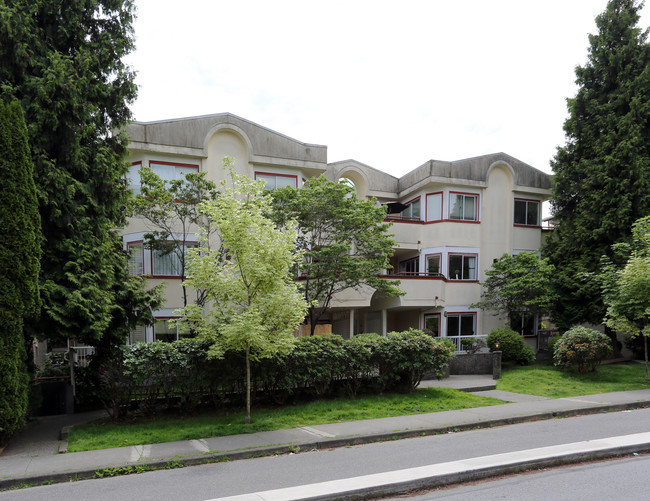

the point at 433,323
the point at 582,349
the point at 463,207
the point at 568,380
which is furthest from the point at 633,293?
the point at 463,207

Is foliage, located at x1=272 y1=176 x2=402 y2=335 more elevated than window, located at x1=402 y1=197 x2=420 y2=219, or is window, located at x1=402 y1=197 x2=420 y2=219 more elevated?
window, located at x1=402 y1=197 x2=420 y2=219

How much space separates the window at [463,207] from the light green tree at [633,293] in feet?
25.9

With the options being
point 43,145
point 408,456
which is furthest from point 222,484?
point 43,145

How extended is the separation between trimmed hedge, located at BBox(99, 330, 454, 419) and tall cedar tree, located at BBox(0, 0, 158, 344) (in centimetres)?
129

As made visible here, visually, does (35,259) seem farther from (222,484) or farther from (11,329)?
(222,484)

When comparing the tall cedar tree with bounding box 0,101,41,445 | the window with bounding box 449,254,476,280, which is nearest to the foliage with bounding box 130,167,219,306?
the tall cedar tree with bounding box 0,101,41,445

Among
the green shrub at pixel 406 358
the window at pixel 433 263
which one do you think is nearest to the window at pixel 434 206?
the window at pixel 433 263

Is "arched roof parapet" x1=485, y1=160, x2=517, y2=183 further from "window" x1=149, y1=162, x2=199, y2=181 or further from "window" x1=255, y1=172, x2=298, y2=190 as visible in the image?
"window" x1=149, y1=162, x2=199, y2=181

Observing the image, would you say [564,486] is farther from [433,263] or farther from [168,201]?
[433,263]

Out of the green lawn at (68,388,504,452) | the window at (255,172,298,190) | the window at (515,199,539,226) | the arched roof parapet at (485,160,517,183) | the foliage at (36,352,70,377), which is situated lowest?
the green lawn at (68,388,504,452)

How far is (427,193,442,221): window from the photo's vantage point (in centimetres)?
2355

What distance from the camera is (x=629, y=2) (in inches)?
829

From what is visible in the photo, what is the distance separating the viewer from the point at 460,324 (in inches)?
891

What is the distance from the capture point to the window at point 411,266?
2461cm
